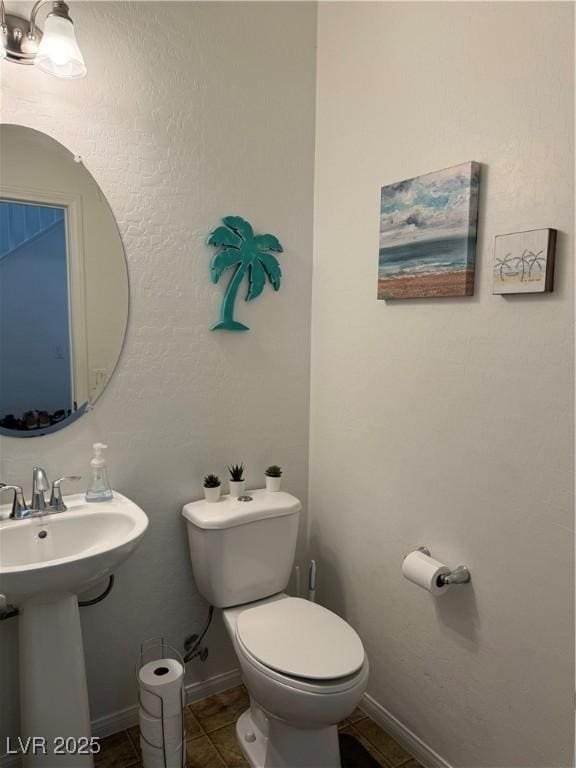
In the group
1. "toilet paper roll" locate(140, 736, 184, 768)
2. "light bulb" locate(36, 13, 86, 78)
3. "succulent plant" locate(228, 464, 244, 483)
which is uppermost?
"light bulb" locate(36, 13, 86, 78)

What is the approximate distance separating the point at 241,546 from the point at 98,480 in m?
0.51

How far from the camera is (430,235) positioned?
4.98 feet

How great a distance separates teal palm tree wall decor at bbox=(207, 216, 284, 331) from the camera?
1813 millimetres

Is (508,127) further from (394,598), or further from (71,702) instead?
(71,702)

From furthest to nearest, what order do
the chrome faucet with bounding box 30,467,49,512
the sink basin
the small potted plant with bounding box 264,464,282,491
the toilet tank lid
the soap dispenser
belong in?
1. the small potted plant with bounding box 264,464,282,491
2. the toilet tank lid
3. the soap dispenser
4. the chrome faucet with bounding box 30,467,49,512
5. the sink basin

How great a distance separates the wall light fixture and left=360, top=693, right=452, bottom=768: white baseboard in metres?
2.18

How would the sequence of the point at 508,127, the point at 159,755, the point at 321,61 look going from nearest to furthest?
the point at 508,127 < the point at 159,755 < the point at 321,61

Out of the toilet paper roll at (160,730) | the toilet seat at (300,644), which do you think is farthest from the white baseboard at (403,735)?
the toilet paper roll at (160,730)

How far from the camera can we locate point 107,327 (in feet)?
5.38

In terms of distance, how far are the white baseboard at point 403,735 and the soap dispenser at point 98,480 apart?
3.91ft

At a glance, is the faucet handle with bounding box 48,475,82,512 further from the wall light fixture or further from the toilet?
the wall light fixture

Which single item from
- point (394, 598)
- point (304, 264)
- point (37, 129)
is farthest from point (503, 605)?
point (37, 129)

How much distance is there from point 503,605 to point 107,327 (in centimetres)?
139

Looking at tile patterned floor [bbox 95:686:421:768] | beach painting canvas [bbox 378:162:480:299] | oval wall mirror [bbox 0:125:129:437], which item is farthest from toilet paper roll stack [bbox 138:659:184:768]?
beach painting canvas [bbox 378:162:480:299]
